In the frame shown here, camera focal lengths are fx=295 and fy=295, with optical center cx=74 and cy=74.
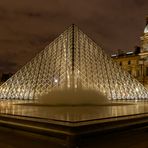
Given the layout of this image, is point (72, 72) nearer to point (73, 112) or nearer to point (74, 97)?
point (74, 97)

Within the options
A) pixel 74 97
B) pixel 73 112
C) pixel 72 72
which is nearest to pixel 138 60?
pixel 72 72

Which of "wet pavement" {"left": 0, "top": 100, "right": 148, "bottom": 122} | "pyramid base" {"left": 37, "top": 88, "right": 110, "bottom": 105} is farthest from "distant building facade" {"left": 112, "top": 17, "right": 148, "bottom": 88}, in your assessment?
"wet pavement" {"left": 0, "top": 100, "right": 148, "bottom": 122}

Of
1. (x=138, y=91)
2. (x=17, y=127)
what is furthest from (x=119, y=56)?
(x=17, y=127)

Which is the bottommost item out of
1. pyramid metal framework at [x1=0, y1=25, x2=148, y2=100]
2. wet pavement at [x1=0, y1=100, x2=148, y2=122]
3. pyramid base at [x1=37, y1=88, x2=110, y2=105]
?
wet pavement at [x1=0, y1=100, x2=148, y2=122]

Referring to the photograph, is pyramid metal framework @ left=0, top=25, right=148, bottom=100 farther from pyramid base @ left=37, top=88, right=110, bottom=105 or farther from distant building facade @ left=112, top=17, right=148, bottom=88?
distant building facade @ left=112, top=17, right=148, bottom=88

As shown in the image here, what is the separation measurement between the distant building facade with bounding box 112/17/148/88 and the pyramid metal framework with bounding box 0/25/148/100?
80.8 feet

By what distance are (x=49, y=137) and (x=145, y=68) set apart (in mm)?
47871

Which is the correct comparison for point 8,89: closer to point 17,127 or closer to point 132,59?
point 17,127

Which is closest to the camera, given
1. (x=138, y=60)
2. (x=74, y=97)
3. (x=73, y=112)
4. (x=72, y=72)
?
(x=73, y=112)

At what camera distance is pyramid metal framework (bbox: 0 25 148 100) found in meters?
20.7

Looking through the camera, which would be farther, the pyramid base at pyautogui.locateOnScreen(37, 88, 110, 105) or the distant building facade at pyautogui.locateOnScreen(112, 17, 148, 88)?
the distant building facade at pyautogui.locateOnScreen(112, 17, 148, 88)

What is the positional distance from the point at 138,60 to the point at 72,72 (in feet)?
127

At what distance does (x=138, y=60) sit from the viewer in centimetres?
5603

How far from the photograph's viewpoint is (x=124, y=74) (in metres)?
26.2
